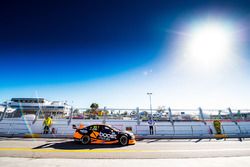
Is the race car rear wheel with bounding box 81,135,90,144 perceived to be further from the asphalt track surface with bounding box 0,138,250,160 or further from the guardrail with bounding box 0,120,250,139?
the guardrail with bounding box 0,120,250,139

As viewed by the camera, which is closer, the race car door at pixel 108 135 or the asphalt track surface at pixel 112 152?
the asphalt track surface at pixel 112 152

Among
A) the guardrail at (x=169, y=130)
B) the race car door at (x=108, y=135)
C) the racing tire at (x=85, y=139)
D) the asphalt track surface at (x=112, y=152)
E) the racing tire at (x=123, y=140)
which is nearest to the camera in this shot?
the asphalt track surface at (x=112, y=152)

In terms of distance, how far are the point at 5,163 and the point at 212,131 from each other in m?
15.6

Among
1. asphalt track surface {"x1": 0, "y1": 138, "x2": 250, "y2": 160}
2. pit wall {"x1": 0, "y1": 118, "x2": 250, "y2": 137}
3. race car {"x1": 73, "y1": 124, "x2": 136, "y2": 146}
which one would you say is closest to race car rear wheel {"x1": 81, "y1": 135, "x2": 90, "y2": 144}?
race car {"x1": 73, "y1": 124, "x2": 136, "y2": 146}

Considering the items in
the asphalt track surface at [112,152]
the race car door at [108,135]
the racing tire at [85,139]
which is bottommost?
the asphalt track surface at [112,152]

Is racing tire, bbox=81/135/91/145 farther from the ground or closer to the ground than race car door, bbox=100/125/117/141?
closer to the ground

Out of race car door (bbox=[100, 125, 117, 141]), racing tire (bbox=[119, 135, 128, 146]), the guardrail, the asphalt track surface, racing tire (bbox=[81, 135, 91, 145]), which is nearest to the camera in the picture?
the asphalt track surface

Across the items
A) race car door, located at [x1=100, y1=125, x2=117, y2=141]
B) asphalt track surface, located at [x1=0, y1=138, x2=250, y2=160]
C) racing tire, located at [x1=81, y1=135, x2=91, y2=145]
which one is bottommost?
asphalt track surface, located at [x1=0, y1=138, x2=250, y2=160]

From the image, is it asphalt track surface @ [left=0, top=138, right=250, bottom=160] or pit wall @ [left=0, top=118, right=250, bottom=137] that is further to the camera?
pit wall @ [left=0, top=118, right=250, bottom=137]

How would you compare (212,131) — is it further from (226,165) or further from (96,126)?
(96,126)

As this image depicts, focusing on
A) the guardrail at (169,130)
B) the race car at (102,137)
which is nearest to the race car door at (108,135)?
the race car at (102,137)

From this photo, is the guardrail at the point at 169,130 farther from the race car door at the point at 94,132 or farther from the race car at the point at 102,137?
the race car door at the point at 94,132

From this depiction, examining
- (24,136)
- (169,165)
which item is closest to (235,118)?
(169,165)

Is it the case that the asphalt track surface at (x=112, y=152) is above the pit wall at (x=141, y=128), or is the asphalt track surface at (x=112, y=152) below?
below
